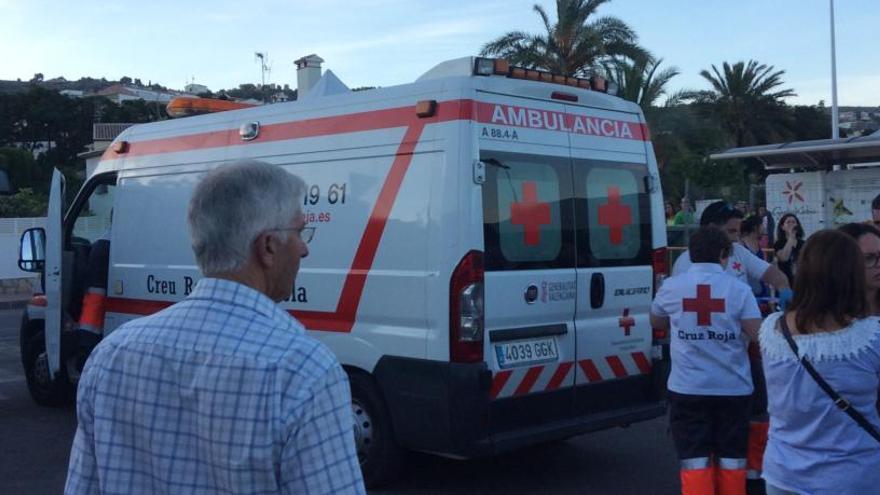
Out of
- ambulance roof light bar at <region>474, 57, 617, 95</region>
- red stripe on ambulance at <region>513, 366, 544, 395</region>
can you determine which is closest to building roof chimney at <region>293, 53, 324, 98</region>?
ambulance roof light bar at <region>474, 57, 617, 95</region>

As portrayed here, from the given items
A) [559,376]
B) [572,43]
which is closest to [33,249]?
[559,376]

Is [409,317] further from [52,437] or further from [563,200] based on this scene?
[52,437]

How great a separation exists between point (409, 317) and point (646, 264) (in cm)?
186

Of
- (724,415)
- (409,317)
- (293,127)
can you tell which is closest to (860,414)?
(724,415)

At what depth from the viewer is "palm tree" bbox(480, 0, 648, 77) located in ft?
85.0

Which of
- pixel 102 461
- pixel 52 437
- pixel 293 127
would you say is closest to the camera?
pixel 102 461

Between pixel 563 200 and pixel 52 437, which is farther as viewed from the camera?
pixel 52 437

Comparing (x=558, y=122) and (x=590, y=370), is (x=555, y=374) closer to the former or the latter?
(x=590, y=370)

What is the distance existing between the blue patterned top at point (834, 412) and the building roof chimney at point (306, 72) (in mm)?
6912

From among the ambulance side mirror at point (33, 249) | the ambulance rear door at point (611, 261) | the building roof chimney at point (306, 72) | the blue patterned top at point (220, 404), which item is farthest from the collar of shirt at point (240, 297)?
the building roof chimney at point (306, 72)

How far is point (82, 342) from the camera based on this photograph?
313 inches

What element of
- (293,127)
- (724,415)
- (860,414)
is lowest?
(724,415)

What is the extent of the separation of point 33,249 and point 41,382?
1323 millimetres

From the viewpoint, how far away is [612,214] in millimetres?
6355
